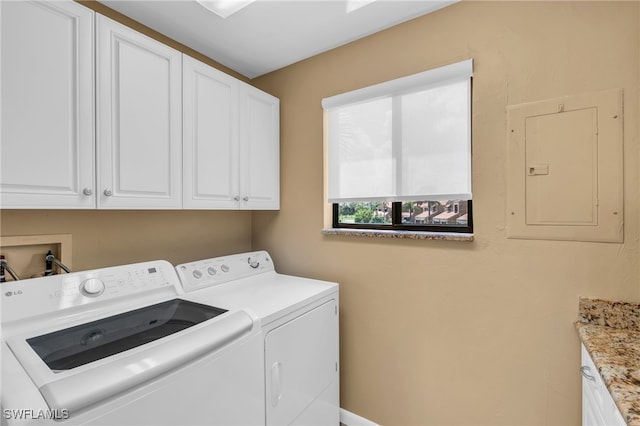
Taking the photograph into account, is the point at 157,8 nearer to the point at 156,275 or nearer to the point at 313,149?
the point at 313,149

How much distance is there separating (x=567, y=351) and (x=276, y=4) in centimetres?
215

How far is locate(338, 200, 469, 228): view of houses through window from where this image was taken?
1714mm

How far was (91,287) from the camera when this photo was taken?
1275mm

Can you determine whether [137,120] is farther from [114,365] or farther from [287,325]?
[287,325]

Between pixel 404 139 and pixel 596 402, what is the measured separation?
4.50 ft

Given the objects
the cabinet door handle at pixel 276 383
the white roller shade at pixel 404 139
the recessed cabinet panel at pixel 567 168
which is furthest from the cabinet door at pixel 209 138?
the recessed cabinet panel at pixel 567 168

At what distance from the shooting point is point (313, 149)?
6.97 ft

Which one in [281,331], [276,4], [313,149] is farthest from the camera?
[313,149]

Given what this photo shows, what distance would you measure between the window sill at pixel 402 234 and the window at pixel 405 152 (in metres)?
0.08

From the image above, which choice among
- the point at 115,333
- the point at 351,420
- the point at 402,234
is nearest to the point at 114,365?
the point at 115,333

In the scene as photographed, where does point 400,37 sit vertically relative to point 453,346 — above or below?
above

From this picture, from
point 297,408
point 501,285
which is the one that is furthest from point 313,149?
point 297,408

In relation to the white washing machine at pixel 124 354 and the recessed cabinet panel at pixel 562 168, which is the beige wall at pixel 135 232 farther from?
the recessed cabinet panel at pixel 562 168

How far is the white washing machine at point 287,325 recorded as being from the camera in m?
1.39
